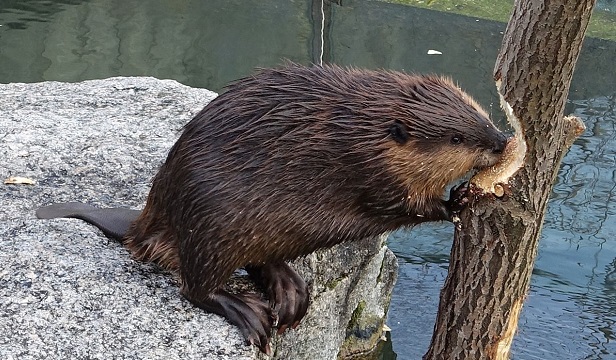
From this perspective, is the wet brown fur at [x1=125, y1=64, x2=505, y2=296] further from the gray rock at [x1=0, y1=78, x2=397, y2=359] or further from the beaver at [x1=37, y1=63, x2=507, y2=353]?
the gray rock at [x1=0, y1=78, x2=397, y2=359]

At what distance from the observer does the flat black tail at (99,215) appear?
258 centimetres

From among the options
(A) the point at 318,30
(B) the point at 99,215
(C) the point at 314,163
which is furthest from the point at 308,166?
(A) the point at 318,30

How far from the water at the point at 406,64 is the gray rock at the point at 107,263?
0.96 metres

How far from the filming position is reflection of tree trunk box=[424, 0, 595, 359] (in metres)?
2.09

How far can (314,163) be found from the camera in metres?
2.19

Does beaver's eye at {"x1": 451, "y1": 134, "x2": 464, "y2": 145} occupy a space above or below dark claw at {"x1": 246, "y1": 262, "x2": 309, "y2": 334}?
above

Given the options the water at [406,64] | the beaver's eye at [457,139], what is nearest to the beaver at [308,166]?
the beaver's eye at [457,139]

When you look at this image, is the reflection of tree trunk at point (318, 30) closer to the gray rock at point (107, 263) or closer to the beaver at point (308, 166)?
the gray rock at point (107, 263)

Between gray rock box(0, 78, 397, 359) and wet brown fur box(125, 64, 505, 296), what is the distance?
192 millimetres

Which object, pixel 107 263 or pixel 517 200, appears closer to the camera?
pixel 517 200

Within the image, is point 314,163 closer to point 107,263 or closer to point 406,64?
point 107,263

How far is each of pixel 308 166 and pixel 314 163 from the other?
2 centimetres

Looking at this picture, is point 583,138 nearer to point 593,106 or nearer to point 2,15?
point 593,106

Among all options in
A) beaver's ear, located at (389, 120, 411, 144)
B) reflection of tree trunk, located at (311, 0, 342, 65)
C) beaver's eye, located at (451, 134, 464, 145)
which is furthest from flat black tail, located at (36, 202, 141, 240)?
reflection of tree trunk, located at (311, 0, 342, 65)
